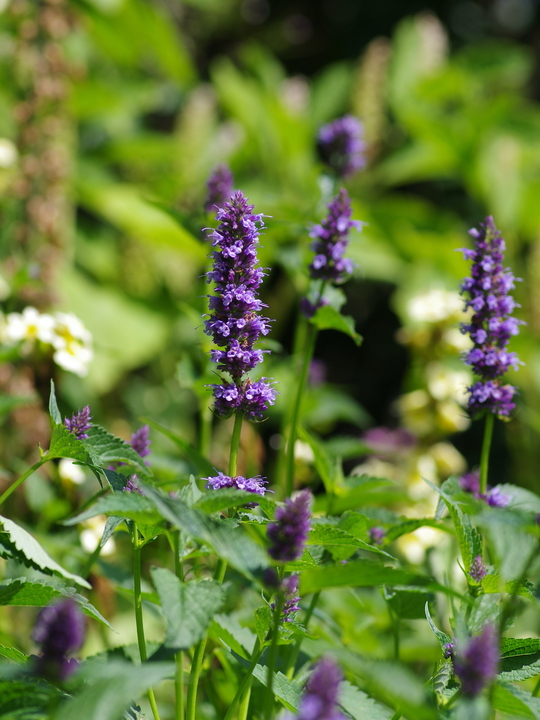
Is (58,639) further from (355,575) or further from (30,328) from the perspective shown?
(30,328)

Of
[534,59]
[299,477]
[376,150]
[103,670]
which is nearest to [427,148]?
[376,150]

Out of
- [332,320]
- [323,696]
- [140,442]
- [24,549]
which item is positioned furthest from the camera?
[332,320]

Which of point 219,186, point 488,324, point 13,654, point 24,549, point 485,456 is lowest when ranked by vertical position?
point 13,654

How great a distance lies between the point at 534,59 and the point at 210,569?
3.96 m

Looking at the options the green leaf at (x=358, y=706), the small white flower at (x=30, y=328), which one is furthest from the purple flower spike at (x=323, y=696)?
the small white flower at (x=30, y=328)

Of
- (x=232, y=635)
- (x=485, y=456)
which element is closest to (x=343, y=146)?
(x=485, y=456)

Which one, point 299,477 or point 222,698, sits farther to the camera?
point 299,477

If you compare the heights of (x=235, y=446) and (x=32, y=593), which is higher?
(x=235, y=446)

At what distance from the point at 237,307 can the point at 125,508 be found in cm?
27

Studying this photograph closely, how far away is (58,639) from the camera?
56 centimetres

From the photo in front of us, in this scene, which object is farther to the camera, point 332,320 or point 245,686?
point 332,320

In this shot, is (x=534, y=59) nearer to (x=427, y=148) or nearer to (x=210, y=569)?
(x=427, y=148)

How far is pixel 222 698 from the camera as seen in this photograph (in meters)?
1.09

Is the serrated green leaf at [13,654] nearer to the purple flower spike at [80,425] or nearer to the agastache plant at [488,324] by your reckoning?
the purple flower spike at [80,425]
